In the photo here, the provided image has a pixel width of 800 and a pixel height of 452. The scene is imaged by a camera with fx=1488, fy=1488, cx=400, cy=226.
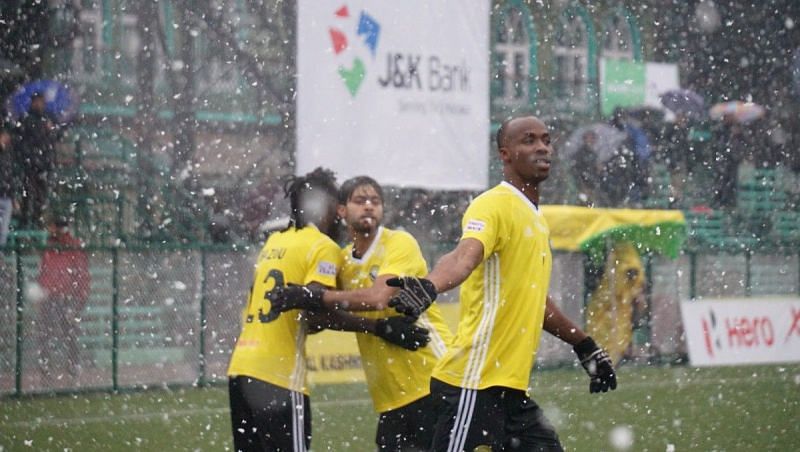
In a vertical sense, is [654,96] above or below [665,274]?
above

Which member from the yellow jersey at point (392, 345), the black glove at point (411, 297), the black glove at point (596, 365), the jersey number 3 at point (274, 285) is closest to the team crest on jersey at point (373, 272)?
the yellow jersey at point (392, 345)

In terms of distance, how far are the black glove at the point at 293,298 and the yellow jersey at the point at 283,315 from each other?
13 cm

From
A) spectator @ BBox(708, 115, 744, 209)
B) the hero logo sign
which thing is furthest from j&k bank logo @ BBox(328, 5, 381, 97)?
spectator @ BBox(708, 115, 744, 209)

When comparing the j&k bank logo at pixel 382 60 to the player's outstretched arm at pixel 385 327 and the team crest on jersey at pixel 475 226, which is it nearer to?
the player's outstretched arm at pixel 385 327

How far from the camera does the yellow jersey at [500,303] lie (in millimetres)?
5789

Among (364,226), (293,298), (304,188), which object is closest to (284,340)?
(293,298)

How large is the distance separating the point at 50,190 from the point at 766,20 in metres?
12.5

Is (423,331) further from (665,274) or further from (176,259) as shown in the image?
(665,274)

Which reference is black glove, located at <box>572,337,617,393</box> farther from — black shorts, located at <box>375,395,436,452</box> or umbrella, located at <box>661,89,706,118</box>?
umbrella, located at <box>661,89,706,118</box>

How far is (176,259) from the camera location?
44.6 feet

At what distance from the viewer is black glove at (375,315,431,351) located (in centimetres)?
680

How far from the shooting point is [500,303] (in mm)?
5832

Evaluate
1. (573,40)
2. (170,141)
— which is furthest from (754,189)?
(170,141)

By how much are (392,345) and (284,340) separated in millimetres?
541
